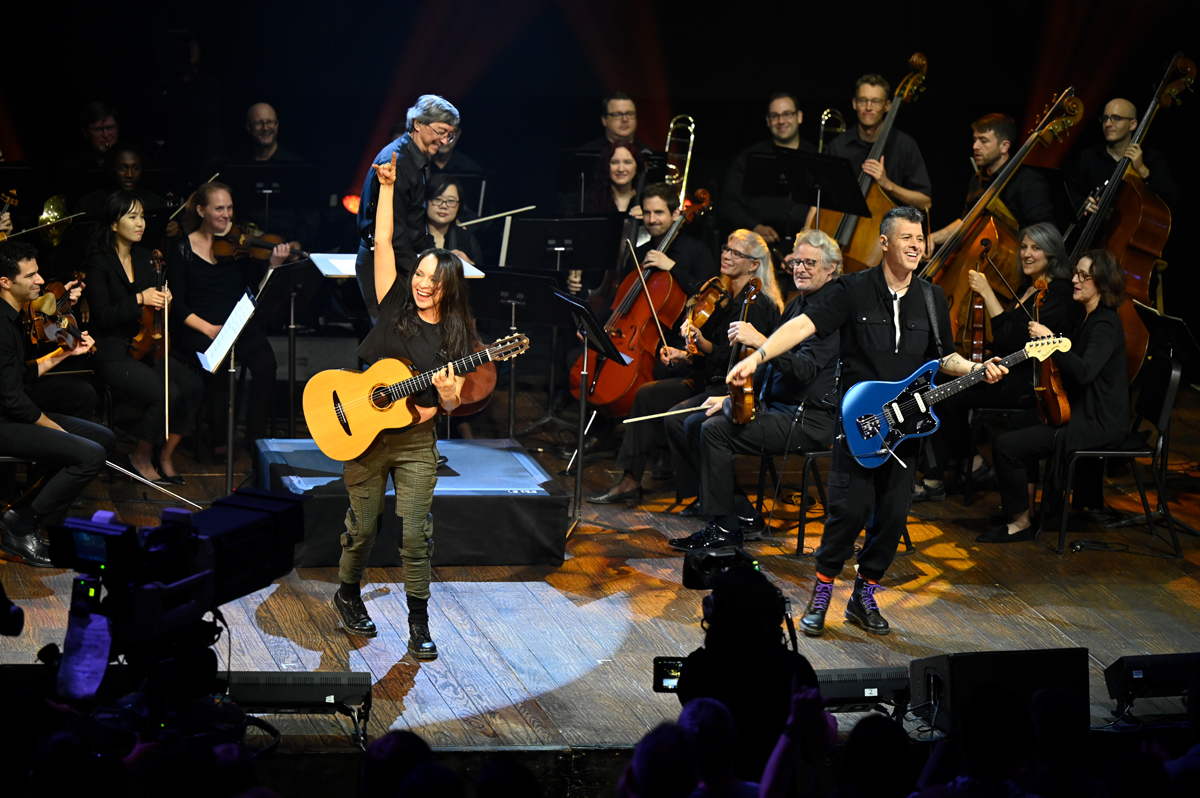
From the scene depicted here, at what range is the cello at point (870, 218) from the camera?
24.2 ft

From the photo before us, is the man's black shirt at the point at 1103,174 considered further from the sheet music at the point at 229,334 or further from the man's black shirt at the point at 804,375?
the sheet music at the point at 229,334

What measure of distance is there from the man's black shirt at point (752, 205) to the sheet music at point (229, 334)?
3604 millimetres

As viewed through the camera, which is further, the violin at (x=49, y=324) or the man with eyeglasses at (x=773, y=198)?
the man with eyeglasses at (x=773, y=198)

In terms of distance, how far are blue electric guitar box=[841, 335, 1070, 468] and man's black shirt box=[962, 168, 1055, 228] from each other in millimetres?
2862

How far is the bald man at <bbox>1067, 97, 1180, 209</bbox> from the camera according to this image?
7.55m

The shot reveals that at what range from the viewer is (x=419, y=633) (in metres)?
4.66

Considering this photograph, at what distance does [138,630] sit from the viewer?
3238mm

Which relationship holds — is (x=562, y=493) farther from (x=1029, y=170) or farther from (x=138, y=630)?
(x=1029, y=170)

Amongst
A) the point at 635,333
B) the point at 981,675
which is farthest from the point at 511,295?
the point at 981,675

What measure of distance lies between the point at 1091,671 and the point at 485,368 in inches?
145

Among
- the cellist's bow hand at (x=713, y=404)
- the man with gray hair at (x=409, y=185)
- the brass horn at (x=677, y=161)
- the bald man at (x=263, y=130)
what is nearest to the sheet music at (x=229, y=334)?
the man with gray hair at (x=409, y=185)

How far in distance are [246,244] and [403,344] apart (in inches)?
118

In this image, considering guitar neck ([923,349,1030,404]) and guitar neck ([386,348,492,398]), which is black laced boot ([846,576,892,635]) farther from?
guitar neck ([386,348,492,398])

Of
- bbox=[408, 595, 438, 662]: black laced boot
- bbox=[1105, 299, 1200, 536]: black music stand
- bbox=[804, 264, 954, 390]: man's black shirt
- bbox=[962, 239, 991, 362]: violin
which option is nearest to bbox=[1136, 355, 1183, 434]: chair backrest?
bbox=[1105, 299, 1200, 536]: black music stand
